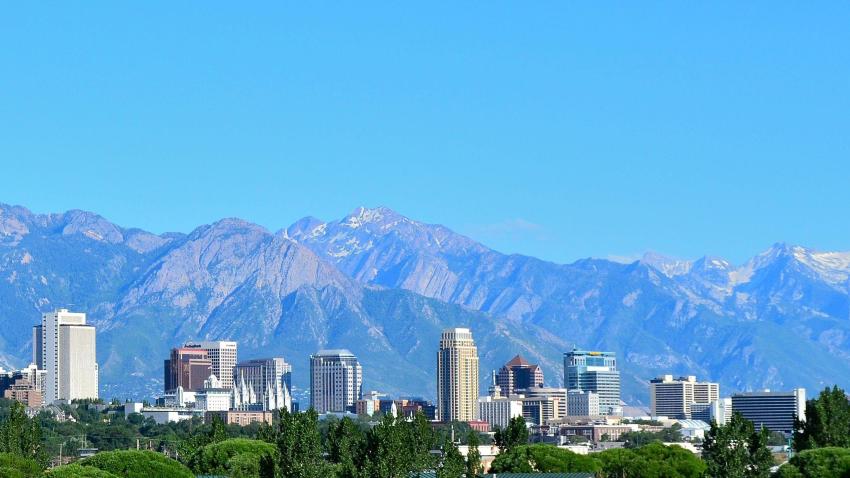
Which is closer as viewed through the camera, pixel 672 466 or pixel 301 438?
pixel 301 438

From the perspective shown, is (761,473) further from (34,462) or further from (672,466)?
(34,462)

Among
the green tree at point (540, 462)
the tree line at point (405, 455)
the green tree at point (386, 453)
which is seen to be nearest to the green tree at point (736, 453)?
the tree line at point (405, 455)

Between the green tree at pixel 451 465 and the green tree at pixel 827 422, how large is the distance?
3025 centimetres

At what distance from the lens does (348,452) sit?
5709 inches

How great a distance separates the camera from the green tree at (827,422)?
16025 cm

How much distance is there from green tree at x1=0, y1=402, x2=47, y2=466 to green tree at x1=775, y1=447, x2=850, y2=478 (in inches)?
2218

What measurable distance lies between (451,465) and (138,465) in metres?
33.9

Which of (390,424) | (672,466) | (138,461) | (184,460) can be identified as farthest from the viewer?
(184,460)

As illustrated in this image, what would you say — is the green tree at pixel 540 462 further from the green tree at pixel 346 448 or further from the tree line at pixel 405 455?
the green tree at pixel 346 448

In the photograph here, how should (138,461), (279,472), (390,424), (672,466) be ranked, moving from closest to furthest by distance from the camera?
(279,472)
(390,424)
(138,461)
(672,466)

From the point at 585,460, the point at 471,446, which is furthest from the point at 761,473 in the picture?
the point at 585,460

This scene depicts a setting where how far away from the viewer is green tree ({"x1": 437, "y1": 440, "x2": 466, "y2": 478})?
13112 centimetres

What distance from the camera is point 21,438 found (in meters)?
158

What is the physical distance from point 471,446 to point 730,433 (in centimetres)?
3525
